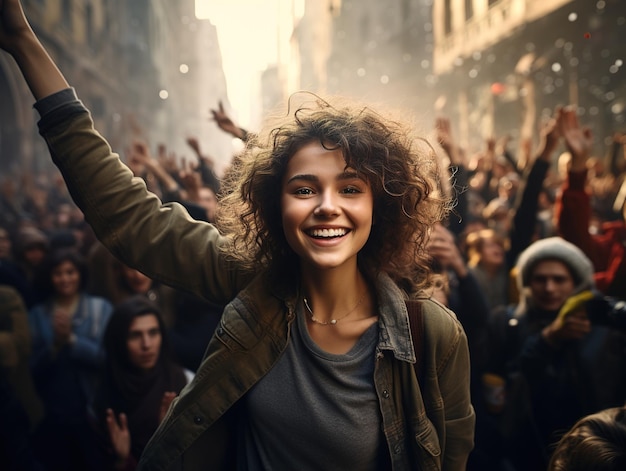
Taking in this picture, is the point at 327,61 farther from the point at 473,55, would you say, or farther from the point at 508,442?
the point at 508,442

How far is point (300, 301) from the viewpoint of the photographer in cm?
162

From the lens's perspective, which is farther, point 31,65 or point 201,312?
point 201,312

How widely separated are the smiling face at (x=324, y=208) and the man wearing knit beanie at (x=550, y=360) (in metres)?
1.31

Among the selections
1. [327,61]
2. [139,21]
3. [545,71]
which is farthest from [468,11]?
[327,61]

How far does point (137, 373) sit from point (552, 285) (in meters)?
2.05

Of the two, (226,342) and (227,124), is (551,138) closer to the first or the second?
(227,124)

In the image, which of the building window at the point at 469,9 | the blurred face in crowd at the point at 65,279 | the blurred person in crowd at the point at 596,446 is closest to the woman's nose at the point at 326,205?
the blurred person in crowd at the point at 596,446

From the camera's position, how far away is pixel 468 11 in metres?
20.7

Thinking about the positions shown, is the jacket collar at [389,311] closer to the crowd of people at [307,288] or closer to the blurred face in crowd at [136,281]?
the crowd of people at [307,288]

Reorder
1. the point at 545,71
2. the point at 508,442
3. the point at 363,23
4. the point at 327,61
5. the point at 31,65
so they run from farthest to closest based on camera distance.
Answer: the point at 327,61, the point at 363,23, the point at 545,71, the point at 508,442, the point at 31,65

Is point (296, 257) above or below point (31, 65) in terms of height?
below

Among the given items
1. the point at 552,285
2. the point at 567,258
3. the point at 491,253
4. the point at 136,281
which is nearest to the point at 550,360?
the point at 552,285

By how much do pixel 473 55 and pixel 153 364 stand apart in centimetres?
1915

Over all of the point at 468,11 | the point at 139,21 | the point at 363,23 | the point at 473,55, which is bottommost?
the point at 473,55
